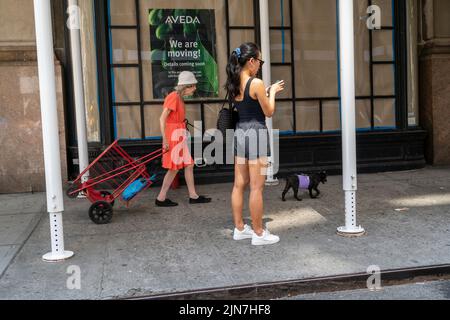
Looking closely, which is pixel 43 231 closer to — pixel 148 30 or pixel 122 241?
pixel 122 241

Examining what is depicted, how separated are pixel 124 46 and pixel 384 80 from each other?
4.68 meters

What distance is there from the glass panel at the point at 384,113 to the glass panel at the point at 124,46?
14.4ft

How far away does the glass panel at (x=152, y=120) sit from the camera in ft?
29.4

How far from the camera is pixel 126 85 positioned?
8898 mm

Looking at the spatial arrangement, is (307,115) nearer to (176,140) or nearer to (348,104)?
(176,140)

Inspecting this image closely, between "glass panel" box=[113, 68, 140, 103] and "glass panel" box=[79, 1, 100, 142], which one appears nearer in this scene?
"glass panel" box=[79, 1, 100, 142]

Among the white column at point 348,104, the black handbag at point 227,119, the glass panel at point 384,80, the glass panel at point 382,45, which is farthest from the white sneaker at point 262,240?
the glass panel at point 382,45

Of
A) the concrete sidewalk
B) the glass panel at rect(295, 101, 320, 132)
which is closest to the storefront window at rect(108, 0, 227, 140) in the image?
the concrete sidewalk

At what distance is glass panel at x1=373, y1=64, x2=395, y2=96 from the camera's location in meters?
9.82

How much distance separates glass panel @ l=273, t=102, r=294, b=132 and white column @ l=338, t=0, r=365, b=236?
146 inches

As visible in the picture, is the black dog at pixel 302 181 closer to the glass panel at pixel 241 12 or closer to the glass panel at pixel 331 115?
the glass panel at pixel 331 115

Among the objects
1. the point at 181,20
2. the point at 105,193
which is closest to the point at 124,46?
the point at 181,20

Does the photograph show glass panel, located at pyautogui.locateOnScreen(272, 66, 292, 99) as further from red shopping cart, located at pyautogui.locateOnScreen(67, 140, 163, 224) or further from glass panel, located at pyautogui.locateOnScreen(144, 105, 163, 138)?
red shopping cart, located at pyautogui.locateOnScreen(67, 140, 163, 224)

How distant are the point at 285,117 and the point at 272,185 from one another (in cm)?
146
